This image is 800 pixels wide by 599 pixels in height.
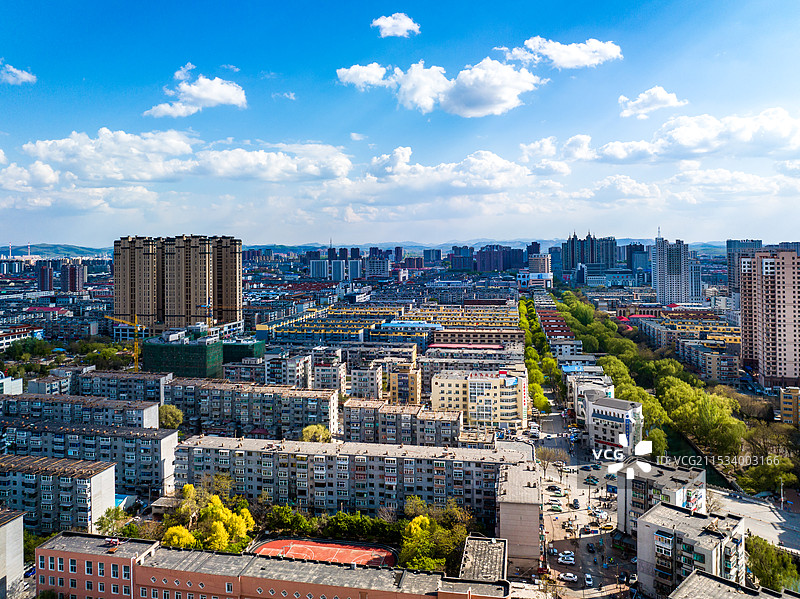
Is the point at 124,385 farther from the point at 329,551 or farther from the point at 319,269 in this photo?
the point at 319,269

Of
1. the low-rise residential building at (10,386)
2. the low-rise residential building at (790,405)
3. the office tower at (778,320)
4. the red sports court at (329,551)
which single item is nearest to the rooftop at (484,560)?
the red sports court at (329,551)

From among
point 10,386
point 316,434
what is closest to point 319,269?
point 10,386

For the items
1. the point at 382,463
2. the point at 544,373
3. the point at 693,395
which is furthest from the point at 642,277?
the point at 382,463

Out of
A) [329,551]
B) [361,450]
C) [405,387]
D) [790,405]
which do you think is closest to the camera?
[329,551]

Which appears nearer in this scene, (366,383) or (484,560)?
(484,560)

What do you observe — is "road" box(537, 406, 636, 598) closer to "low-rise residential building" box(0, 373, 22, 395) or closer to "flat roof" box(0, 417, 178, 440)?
"flat roof" box(0, 417, 178, 440)

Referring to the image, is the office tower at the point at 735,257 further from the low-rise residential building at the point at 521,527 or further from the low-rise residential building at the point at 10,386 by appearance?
the low-rise residential building at the point at 10,386
